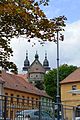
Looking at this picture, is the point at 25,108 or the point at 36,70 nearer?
the point at 25,108

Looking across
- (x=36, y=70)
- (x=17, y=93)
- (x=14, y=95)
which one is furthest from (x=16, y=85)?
(x=36, y=70)

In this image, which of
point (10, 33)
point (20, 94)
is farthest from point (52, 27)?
point (20, 94)

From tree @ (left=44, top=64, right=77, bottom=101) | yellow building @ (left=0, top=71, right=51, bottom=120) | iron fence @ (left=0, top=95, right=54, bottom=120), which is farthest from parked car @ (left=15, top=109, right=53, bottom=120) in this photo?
tree @ (left=44, top=64, right=77, bottom=101)

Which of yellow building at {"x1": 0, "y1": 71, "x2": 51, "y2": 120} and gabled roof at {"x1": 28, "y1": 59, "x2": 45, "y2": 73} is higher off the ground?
gabled roof at {"x1": 28, "y1": 59, "x2": 45, "y2": 73}

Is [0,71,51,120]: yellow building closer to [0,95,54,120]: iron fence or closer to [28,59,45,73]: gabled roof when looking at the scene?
[0,95,54,120]: iron fence

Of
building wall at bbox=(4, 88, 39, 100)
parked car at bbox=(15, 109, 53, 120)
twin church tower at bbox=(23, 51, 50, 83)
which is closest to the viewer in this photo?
parked car at bbox=(15, 109, 53, 120)

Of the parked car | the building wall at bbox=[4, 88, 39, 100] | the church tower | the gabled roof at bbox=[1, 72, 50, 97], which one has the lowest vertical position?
the parked car

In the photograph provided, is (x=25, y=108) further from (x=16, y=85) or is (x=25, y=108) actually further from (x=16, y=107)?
(x=16, y=85)

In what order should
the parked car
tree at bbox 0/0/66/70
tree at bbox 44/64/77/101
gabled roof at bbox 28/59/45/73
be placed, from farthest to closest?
1. gabled roof at bbox 28/59/45/73
2. tree at bbox 44/64/77/101
3. the parked car
4. tree at bbox 0/0/66/70

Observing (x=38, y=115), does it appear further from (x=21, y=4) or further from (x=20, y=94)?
(x=20, y=94)

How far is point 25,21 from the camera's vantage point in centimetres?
1184

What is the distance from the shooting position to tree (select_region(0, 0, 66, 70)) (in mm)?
11422

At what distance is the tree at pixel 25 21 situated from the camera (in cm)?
1142

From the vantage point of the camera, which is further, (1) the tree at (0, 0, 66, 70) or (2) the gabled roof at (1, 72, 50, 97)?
(2) the gabled roof at (1, 72, 50, 97)
